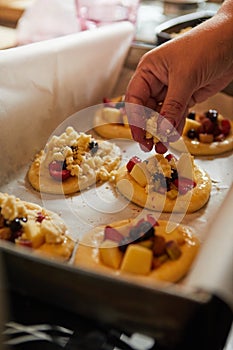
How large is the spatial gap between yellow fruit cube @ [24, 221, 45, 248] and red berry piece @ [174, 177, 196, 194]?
1.75 feet

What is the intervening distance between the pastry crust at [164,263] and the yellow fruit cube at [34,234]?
111 millimetres

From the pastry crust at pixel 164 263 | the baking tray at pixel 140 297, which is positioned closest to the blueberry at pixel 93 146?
the pastry crust at pixel 164 263

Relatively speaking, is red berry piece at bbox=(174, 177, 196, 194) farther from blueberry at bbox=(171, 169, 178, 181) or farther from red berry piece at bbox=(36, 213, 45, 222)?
red berry piece at bbox=(36, 213, 45, 222)

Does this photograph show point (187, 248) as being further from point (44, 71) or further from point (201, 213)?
point (44, 71)

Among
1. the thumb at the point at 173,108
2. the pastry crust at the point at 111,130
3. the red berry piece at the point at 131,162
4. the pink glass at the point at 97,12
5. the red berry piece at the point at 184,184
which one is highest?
the pink glass at the point at 97,12

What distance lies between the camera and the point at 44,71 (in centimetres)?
189

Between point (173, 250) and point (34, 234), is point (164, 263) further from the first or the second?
point (34, 234)

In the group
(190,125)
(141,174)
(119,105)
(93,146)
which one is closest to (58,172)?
(93,146)

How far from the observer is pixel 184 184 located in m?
1.69

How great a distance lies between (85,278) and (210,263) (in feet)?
0.78

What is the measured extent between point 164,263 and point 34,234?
36 cm

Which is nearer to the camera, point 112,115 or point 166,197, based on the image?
point 166,197

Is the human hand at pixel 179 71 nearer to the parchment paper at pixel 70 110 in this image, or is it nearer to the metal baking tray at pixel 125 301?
the parchment paper at pixel 70 110

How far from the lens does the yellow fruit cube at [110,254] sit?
1269mm
